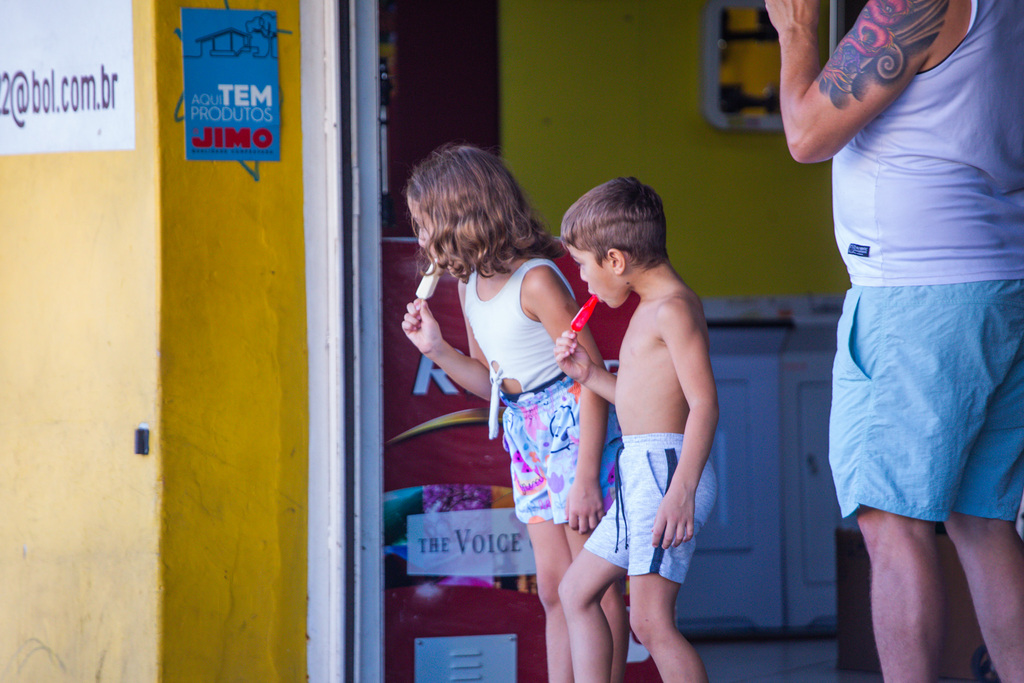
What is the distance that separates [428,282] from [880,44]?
48.0 inches

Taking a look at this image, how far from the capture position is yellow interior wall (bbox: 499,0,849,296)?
15.0 feet

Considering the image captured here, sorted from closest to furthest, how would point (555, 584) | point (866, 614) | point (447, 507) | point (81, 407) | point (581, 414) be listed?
point (581, 414) → point (555, 584) → point (81, 407) → point (447, 507) → point (866, 614)

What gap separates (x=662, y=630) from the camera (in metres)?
2.05

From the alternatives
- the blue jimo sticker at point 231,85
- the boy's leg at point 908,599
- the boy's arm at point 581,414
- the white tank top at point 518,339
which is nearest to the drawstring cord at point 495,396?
the white tank top at point 518,339

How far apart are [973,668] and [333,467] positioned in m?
2.15

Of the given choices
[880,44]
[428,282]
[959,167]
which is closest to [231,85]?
[428,282]

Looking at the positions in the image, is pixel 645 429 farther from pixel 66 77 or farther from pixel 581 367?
pixel 66 77

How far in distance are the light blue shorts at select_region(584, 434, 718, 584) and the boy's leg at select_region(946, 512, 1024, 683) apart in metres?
0.52

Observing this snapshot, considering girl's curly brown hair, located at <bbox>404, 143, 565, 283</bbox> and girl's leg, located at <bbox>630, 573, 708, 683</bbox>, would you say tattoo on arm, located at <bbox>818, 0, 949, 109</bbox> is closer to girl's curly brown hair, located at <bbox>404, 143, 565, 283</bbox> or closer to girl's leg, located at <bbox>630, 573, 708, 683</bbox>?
girl's curly brown hair, located at <bbox>404, 143, 565, 283</bbox>

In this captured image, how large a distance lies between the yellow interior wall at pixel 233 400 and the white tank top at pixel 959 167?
→ 4.75ft

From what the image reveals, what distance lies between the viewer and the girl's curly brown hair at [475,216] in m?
2.36

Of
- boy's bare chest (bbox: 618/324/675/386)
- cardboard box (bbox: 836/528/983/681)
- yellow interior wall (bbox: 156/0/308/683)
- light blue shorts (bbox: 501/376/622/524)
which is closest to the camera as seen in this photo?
boy's bare chest (bbox: 618/324/675/386)

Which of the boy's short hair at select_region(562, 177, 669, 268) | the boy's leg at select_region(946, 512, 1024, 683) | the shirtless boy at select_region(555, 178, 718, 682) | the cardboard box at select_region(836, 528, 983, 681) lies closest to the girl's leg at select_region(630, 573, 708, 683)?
the shirtless boy at select_region(555, 178, 718, 682)

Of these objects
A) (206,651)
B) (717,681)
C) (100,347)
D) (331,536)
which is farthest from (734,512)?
(100,347)
